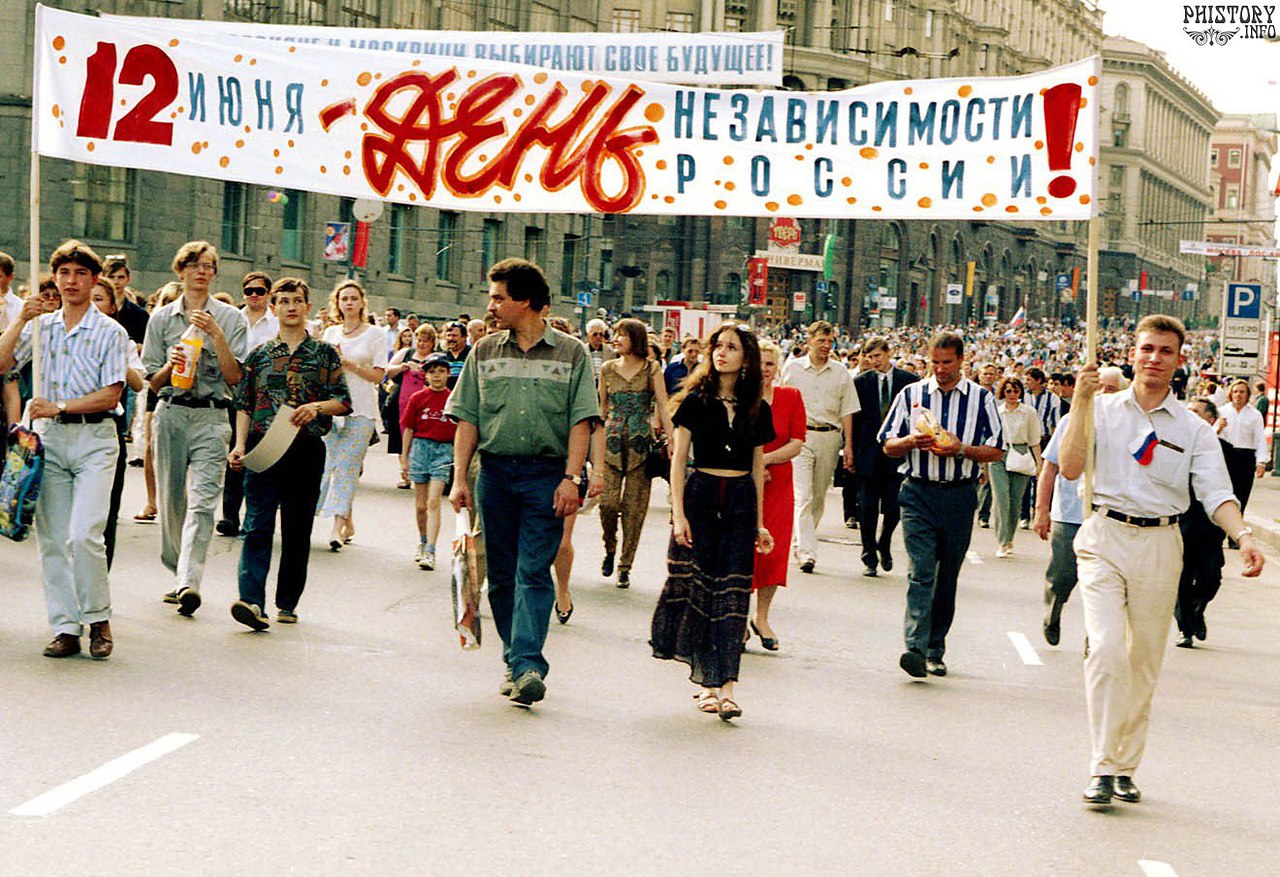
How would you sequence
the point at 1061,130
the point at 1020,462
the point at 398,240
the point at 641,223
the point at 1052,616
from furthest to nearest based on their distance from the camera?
the point at 641,223 < the point at 398,240 < the point at 1020,462 < the point at 1052,616 < the point at 1061,130

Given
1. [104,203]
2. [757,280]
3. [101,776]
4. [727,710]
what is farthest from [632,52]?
[757,280]

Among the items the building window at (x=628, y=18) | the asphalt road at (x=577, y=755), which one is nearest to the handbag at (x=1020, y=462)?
the asphalt road at (x=577, y=755)

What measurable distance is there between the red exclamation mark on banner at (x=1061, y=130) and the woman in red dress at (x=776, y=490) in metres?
2.04

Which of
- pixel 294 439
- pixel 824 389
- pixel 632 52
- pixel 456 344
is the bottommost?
pixel 294 439

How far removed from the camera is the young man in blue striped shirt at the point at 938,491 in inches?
400

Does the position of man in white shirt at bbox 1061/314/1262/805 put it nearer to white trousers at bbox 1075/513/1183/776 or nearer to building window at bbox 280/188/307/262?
white trousers at bbox 1075/513/1183/776

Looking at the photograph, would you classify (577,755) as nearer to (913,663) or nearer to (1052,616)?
(913,663)

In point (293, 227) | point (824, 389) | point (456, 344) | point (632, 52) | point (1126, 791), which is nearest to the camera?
point (1126, 791)

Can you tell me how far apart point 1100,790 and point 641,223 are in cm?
7413

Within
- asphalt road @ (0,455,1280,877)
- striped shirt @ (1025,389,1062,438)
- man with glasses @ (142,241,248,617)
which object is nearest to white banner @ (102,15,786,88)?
striped shirt @ (1025,389,1062,438)

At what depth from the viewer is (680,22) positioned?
269 ft

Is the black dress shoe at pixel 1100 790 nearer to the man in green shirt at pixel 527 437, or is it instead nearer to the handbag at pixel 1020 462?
the man in green shirt at pixel 527 437

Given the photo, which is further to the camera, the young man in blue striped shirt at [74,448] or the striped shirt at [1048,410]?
the striped shirt at [1048,410]

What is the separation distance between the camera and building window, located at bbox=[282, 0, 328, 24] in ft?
149
